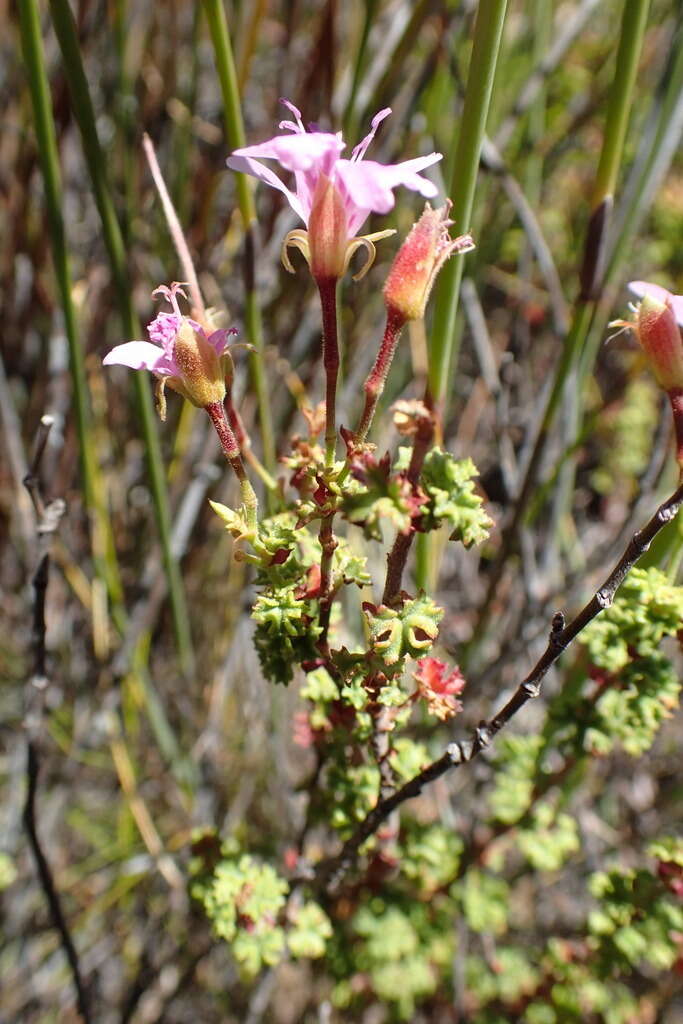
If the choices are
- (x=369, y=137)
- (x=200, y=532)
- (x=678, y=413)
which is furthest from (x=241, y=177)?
(x=200, y=532)

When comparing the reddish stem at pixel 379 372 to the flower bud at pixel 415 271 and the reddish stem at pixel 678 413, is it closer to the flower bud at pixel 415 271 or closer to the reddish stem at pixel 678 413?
the flower bud at pixel 415 271

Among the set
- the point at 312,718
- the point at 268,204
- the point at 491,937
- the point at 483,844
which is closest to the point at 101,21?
the point at 268,204

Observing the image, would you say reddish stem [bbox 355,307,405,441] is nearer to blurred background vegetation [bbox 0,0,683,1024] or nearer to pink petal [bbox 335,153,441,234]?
pink petal [bbox 335,153,441,234]

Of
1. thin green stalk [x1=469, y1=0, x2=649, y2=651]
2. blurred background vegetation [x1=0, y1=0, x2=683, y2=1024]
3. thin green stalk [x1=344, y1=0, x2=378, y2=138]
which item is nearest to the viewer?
thin green stalk [x1=469, y1=0, x2=649, y2=651]

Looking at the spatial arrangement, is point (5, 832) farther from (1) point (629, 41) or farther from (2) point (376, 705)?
(1) point (629, 41)

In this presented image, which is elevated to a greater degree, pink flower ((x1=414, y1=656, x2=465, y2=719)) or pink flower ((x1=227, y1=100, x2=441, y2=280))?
pink flower ((x1=227, y1=100, x2=441, y2=280))

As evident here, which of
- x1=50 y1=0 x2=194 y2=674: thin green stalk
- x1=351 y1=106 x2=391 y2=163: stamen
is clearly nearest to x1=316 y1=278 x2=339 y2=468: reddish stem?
x1=351 y1=106 x2=391 y2=163: stamen

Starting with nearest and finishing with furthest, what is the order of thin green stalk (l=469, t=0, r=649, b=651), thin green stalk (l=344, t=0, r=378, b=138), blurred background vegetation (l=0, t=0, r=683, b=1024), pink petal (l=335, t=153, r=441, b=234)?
pink petal (l=335, t=153, r=441, b=234), thin green stalk (l=469, t=0, r=649, b=651), thin green stalk (l=344, t=0, r=378, b=138), blurred background vegetation (l=0, t=0, r=683, b=1024)
